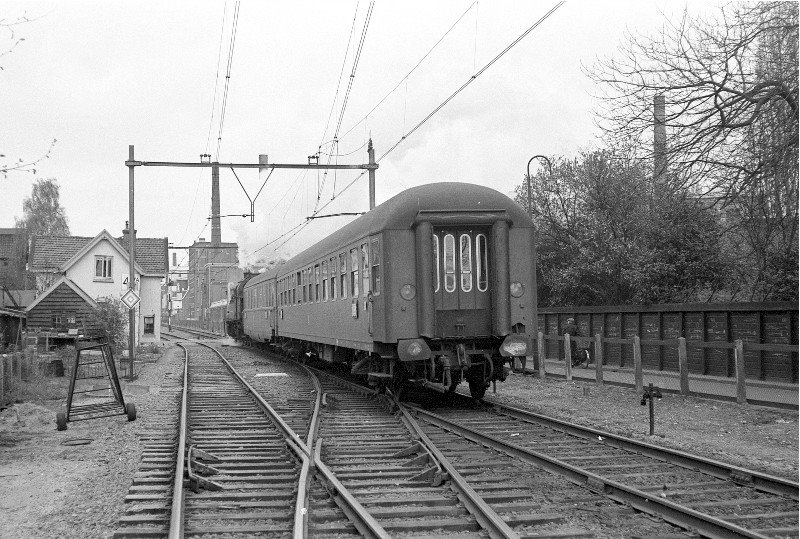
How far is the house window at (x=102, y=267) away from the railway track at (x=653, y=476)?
3913 cm

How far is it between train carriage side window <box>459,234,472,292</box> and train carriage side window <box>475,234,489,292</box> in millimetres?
105

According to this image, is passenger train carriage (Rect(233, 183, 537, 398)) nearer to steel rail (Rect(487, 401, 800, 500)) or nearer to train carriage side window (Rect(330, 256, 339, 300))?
steel rail (Rect(487, 401, 800, 500))

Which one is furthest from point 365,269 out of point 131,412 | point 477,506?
point 477,506

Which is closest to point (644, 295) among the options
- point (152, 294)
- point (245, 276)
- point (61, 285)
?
point (245, 276)

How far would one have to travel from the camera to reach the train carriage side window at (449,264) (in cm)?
1163

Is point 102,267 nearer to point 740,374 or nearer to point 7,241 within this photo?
point 7,241

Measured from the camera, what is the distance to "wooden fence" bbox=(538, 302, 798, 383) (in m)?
14.7

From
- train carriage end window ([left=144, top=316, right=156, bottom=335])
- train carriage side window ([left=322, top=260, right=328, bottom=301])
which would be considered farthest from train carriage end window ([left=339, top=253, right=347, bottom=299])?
train carriage end window ([left=144, top=316, right=156, bottom=335])

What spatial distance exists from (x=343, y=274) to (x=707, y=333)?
306 inches

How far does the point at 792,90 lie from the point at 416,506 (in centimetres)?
1057

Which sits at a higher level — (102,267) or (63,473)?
(102,267)

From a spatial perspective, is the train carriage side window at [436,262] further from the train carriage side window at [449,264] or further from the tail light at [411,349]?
the tail light at [411,349]

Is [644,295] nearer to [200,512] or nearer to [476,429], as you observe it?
[476,429]

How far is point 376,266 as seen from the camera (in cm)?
1188
